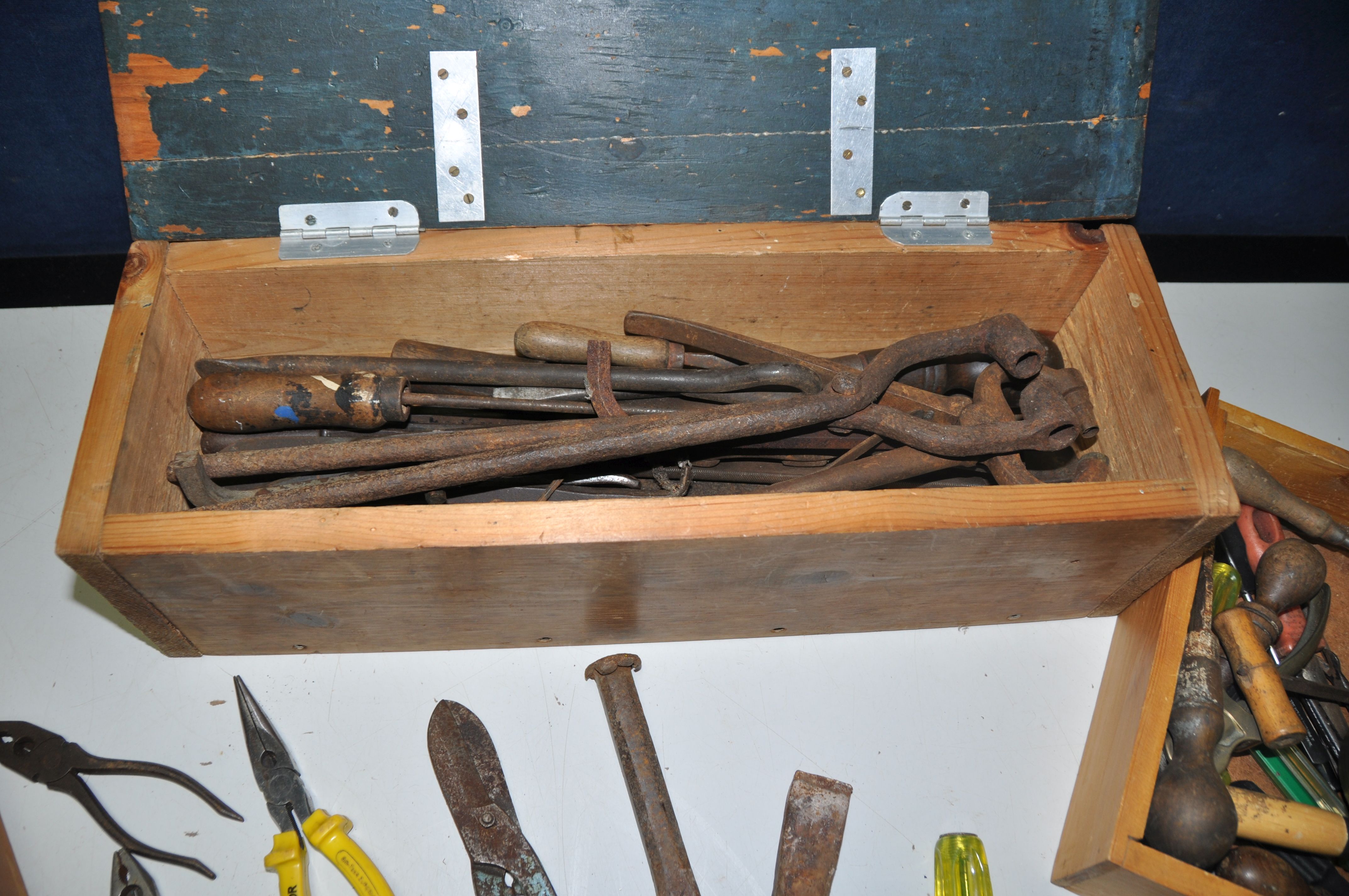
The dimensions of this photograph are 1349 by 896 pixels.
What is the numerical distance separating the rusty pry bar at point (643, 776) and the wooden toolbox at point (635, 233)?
0.23 ft

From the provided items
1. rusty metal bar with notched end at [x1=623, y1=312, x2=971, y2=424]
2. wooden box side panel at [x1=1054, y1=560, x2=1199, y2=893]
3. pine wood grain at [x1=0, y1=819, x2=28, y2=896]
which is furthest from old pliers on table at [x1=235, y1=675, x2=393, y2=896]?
wooden box side panel at [x1=1054, y1=560, x2=1199, y2=893]

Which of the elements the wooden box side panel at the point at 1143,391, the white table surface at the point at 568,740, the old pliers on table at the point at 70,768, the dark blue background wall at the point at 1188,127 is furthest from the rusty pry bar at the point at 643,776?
the dark blue background wall at the point at 1188,127

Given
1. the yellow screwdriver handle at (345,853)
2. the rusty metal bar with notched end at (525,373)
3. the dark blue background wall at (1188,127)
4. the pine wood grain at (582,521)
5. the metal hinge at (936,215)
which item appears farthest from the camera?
the dark blue background wall at (1188,127)

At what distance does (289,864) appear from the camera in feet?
3.43

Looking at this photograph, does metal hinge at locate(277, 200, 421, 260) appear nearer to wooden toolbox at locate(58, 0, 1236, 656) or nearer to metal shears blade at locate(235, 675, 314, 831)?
wooden toolbox at locate(58, 0, 1236, 656)

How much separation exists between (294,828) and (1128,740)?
1.09m

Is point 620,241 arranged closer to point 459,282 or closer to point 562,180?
point 562,180

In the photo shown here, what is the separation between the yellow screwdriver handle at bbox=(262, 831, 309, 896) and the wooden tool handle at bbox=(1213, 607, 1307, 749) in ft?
4.23

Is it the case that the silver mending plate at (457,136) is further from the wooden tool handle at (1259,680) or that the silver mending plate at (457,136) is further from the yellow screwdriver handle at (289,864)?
the wooden tool handle at (1259,680)

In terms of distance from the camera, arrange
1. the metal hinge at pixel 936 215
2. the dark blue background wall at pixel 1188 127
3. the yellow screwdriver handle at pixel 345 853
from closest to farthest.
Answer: the yellow screwdriver handle at pixel 345 853
the metal hinge at pixel 936 215
the dark blue background wall at pixel 1188 127

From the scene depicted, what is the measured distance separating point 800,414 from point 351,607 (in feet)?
2.11

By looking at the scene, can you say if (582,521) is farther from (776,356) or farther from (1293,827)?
(1293,827)

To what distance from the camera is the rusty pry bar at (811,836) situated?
1.07 metres

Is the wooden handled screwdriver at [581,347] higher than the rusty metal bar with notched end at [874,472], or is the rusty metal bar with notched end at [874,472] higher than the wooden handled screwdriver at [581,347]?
the wooden handled screwdriver at [581,347]
